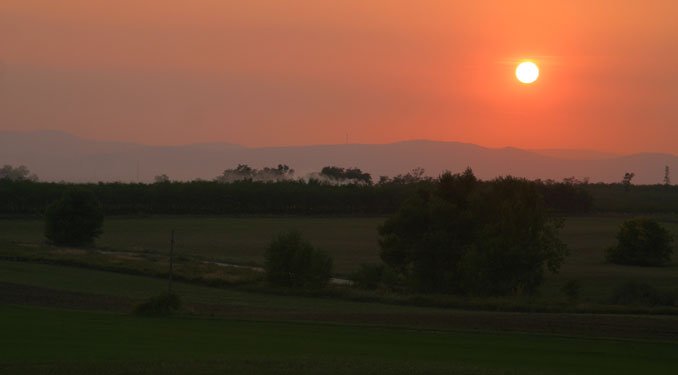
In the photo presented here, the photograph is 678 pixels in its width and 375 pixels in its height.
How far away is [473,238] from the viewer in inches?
2400

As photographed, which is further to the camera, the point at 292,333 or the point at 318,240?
the point at 318,240

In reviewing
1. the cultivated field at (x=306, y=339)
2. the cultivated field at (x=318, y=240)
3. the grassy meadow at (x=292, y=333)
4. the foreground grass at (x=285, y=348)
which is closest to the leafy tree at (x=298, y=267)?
the grassy meadow at (x=292, y=333)

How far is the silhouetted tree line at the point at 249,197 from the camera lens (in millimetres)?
140375

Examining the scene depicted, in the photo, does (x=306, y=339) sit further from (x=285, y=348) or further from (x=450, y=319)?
(x=450, y=319)

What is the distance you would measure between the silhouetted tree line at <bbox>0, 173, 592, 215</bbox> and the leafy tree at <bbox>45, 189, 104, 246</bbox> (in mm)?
53696

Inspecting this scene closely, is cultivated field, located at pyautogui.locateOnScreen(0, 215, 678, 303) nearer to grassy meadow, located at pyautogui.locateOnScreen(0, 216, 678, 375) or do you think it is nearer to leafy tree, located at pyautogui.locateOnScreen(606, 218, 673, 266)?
grassy meadow, located at pyautogui.locateOnScreen(0, 216, 678, 375)

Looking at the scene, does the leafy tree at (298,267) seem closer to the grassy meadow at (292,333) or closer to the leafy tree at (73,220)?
the grassy meadow at (292,333)

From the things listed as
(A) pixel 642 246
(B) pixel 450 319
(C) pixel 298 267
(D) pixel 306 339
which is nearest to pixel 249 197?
(A) pixel 642 246

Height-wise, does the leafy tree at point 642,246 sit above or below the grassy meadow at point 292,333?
above

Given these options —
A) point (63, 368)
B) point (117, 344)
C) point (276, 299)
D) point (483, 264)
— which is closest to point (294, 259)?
point (276, 299)

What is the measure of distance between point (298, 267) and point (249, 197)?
310ft

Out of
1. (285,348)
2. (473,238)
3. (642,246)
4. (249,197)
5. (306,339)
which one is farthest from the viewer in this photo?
(249,197)

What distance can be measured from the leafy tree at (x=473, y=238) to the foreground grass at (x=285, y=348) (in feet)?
81.1

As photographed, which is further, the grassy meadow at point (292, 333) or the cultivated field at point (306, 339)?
the grassy meadow at point (292, 333)
